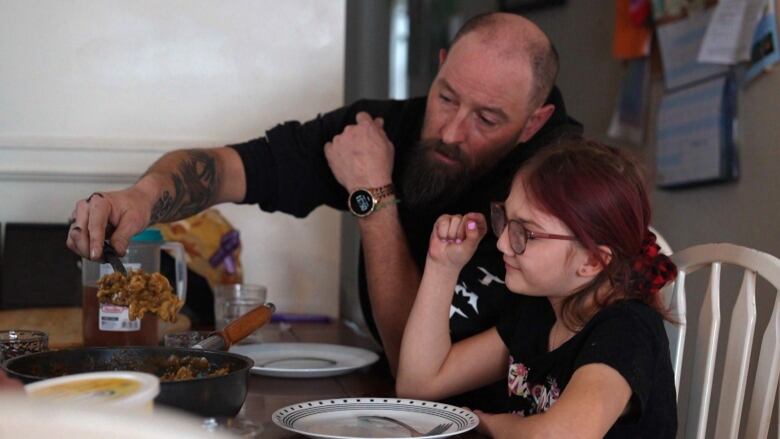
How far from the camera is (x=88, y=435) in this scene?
1.21 feet

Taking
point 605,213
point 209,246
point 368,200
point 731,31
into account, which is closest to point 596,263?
point 605,213

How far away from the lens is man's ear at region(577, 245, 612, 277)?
4.01ft

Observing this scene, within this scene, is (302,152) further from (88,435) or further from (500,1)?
(500,1)

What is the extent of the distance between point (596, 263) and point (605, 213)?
0.07 meters

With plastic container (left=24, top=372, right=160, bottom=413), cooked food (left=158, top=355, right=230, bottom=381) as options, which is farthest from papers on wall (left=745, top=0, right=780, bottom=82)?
plastic container (left=24, top=372, right=160, bottom=413)

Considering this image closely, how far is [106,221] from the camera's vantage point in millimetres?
1426

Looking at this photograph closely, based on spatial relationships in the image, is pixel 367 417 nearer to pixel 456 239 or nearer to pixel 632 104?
pixel 456 239

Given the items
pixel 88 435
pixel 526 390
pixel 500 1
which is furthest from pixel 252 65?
pixel 88 435

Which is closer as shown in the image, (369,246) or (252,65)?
(369,246)

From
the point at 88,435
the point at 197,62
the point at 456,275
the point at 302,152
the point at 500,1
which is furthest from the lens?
the point at 500,1

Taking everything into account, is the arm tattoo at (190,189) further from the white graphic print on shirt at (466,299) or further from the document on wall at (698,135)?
the document on wall at (698,135)

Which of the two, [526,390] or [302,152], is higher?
[302,152]

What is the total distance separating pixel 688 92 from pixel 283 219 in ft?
3.67

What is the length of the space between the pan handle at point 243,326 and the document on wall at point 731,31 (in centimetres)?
142
